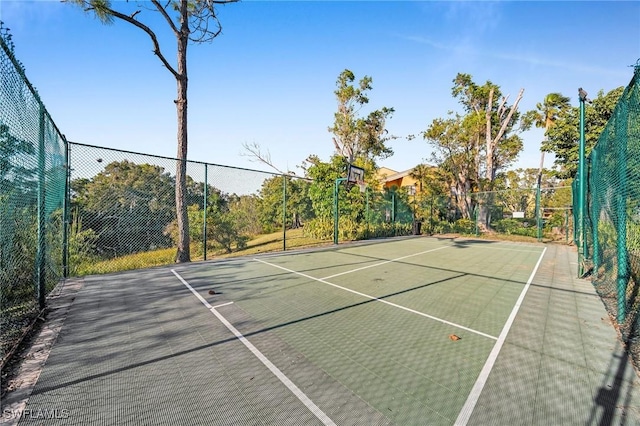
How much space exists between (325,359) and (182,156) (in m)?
7.02

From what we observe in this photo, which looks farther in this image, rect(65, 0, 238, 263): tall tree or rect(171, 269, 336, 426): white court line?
rect(65, 0, 238, 263): tall tree

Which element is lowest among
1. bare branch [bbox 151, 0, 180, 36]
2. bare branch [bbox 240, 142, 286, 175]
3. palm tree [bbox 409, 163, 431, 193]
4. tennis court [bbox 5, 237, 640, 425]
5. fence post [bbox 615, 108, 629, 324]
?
tennis court [bbox 5, 237, 640, 425]

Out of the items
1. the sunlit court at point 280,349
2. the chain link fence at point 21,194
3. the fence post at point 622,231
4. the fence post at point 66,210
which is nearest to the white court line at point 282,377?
the sunlit court at point 280,349

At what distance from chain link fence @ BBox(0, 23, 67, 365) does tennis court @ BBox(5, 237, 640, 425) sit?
0.56 metres

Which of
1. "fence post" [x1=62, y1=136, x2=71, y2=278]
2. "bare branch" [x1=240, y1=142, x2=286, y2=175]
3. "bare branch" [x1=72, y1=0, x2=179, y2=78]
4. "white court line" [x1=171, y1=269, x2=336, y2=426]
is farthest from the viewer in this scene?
"bare branch" [x1=240, y1=142, x2=286, y2=175]

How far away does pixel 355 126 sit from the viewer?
19562 millimetres

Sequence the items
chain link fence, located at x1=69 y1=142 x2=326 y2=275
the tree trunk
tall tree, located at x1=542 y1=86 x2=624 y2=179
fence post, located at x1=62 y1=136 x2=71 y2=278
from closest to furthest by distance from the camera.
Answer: fence post, located at x1=62 y1=136 x2=71 y2=278 → chain link fence, located at x1=69 y1=142 x2=326 y2=275 → the tree trunk → tall tree, located at x1=542 y1=86 x2=624 y2=179

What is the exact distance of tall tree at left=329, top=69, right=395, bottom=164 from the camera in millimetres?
19609

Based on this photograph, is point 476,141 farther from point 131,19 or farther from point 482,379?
point 482,379

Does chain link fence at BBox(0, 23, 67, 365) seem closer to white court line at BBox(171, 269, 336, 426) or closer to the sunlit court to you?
the sunlit court

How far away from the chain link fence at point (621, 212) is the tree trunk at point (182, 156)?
8038 mm

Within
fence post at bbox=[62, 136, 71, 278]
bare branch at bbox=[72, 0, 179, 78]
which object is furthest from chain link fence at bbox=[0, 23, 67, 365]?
bare branch at bbox=[72, 0, 179, 78]

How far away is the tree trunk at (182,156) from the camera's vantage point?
733 centimetres

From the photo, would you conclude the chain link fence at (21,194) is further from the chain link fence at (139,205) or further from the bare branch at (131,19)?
the bare branch at (131,19)
